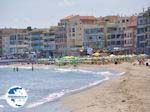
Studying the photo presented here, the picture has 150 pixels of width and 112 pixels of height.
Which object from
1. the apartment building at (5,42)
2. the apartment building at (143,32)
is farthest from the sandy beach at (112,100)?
the apartment building at (5,42)

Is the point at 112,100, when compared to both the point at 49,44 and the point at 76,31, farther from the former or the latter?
the point at 49,44

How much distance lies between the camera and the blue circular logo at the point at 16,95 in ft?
22.0

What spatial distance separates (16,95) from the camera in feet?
21.9

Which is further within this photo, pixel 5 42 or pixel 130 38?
pixel 5 42

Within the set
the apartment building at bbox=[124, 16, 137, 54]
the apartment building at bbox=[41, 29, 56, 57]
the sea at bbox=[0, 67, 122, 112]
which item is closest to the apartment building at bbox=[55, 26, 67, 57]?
the apartment building at bbox=[41, 29, 56, 57]

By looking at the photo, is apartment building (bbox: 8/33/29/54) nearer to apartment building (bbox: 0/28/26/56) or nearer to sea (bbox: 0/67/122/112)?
apartment building (bbox: 0/28/26/56)

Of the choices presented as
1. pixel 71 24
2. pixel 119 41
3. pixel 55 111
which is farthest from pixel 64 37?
pixel 55 111

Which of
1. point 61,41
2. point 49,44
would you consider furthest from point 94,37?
A: point 49,44

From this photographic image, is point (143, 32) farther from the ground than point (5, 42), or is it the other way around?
point (5, 42)

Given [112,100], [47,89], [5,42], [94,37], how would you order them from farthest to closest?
[5,42] → [94,37] → [47,89] → [112,100]

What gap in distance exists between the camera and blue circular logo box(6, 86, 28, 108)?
6691mm

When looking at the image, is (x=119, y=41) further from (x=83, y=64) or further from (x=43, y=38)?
(x=43, y=38)

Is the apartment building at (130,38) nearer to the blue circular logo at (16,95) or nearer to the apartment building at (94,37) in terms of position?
the apartment building at (94,37)

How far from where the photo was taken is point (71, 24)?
13400cm
